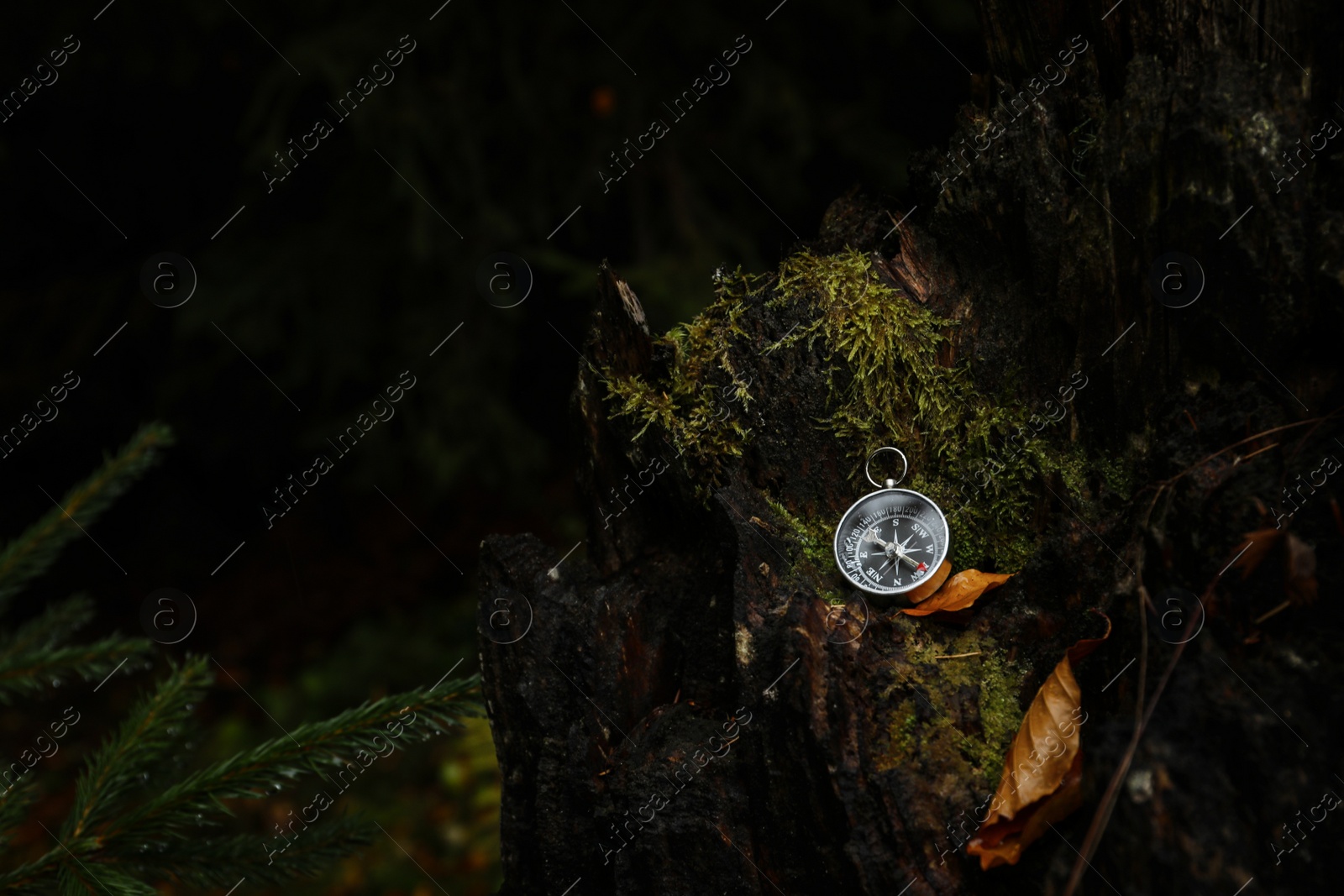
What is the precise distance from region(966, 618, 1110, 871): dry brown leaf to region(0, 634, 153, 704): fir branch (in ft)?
8.07

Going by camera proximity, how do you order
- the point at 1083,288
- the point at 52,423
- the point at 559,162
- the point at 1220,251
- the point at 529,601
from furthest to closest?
the point at 52,423, the point at 559,162, the point at 529,601, the point at 1083,288, the point at 1220,251

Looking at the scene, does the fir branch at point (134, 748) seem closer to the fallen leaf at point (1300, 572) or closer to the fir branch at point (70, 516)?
the fir branch at point (70, 516)

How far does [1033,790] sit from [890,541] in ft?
2.43

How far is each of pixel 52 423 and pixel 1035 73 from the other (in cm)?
865

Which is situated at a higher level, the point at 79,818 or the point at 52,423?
the point at 52,423

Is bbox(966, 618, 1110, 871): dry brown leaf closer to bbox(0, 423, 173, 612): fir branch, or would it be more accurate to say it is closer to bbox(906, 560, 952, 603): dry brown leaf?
bbox(906, 560, 952, 603): dry brown leaf

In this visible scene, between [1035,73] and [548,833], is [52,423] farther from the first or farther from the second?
[1035,73]

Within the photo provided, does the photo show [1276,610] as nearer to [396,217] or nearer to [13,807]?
[13,807]

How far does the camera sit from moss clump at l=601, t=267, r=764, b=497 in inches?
103

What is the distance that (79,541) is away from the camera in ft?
30.9

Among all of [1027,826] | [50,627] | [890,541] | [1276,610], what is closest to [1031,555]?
[890,541]

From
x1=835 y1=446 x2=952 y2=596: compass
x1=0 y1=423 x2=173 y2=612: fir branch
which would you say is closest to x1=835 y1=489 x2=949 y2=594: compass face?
x1=835 y1=446 x2=952 y2=596: compass

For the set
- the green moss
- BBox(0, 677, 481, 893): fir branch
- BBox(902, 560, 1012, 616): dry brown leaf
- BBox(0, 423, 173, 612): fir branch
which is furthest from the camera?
BBox(0, 423, 173, 612): fir branch

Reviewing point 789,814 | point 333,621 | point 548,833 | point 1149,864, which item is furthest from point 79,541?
point 1149,864
